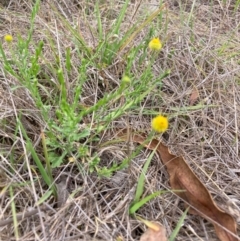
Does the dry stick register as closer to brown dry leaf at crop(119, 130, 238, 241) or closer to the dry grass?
the dry grass

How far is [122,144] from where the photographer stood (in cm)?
116

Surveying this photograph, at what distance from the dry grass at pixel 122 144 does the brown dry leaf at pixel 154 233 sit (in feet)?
0.10

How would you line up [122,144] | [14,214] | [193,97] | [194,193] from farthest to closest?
1. [193,97]
2. [122,144]
3. [194,193]
4. [14,214]

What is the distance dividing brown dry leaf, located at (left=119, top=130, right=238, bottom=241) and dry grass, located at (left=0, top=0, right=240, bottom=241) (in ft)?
0.08

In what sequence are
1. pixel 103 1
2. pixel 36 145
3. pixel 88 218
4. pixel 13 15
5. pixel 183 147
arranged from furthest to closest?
pixel 103 1
pixel 13 15
pixel 183 147
pixel 36 145
pixel 88 218

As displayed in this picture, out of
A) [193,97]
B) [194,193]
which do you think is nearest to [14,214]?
[194,193]

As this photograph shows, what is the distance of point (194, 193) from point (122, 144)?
0.25 m

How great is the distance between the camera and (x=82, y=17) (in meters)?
1.69

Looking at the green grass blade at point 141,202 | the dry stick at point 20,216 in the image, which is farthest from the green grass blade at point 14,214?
the green grass blade at point 141,202

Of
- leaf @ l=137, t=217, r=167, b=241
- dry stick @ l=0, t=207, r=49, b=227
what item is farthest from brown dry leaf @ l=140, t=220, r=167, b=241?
dry stick @ l=0, t=207, r=49, b=227

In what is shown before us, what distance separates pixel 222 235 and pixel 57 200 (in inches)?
16.8

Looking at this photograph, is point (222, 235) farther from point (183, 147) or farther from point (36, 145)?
point (36, 145)

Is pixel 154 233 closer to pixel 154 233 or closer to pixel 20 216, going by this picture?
pixel 154 233

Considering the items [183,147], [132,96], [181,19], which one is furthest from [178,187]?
[181,19]
